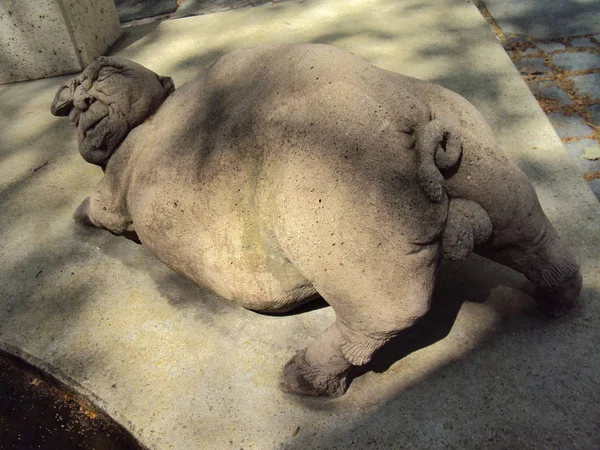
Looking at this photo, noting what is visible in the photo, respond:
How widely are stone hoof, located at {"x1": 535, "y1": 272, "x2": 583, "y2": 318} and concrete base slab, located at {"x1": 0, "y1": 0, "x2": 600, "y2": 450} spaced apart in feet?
0.12

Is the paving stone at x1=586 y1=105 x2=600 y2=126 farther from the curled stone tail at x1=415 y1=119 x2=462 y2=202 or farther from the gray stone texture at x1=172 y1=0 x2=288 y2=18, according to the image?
the gray stone texture at x1=172 y1=0 x2=288 y2=18

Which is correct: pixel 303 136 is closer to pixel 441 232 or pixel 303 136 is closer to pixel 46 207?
pixel 441 232

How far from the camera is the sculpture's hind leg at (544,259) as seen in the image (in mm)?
1973

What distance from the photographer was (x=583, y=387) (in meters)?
2.00

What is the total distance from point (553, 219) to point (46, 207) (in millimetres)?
2295

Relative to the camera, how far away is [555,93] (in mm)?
3541

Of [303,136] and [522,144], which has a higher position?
[303,136]

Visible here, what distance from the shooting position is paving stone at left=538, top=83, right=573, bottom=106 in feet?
11.4

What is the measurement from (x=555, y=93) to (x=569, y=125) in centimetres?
33

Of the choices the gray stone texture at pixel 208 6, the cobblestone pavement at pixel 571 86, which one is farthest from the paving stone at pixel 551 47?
the gray stone texture at pixel 208 6

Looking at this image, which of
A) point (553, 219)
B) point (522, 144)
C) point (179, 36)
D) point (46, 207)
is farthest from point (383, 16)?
point (46, 207)

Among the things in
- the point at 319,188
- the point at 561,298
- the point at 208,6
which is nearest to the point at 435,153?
the point at 319,188

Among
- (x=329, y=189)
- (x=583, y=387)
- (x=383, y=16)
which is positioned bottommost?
(x=583, y=387)

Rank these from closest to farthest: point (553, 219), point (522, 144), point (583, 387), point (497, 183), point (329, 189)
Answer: point (329, 189), point (497, 183), point (583, 387), point (553, 219), point (522, 144)
